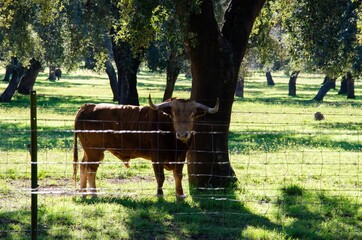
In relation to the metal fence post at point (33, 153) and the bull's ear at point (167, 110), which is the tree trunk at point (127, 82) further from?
the metal fence post at point (33, 153)

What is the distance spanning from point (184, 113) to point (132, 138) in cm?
122

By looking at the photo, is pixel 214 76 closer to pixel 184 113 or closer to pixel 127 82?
pixel 184 113

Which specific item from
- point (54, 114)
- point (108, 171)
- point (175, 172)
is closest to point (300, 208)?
point (175, 172)

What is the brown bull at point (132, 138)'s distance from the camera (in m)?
Result: 12.4

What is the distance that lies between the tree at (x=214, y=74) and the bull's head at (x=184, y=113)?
46.7 inches

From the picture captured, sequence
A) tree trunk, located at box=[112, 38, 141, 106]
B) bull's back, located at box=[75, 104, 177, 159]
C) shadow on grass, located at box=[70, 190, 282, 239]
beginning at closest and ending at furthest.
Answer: shadow on grass, located at box=[70, 190, 282, 239]
bull's back, located at box=[75, 104, 177, 159]
tree trunk, located at box=[112, 38, 141, 106]

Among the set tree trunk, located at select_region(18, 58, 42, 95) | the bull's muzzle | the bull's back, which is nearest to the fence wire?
the bull's muzzle

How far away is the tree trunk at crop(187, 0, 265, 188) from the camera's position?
13211mm

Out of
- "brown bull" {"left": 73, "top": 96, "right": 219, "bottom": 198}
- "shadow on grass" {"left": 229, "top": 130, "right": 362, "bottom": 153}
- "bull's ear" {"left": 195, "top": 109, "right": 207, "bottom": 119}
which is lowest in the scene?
"shadow on grass" {"left": 229, "top": 130, "right": 362, "bottom": 153}

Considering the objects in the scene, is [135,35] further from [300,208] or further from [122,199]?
[300,208]

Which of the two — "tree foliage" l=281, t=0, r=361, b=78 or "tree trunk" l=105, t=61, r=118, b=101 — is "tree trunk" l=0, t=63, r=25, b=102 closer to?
"tree trunk" l=105, t=61, r=118, b=101

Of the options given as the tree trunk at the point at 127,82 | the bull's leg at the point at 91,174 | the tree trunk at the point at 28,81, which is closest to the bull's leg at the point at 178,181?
the bull's leg at the point at 91,174

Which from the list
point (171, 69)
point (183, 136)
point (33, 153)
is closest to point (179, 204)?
point (183, 136)

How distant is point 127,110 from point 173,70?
849 inches
